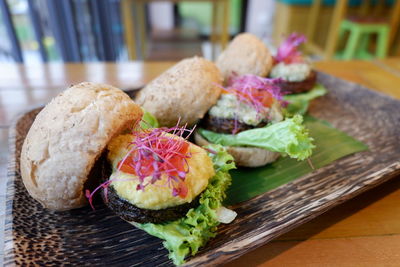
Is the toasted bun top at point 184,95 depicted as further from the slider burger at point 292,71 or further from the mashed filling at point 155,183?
the slider burger at point 292,71

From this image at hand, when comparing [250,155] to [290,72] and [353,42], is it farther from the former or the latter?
[353,42]

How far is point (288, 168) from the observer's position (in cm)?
201

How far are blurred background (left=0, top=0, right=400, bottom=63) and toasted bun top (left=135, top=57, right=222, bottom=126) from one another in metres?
3.59

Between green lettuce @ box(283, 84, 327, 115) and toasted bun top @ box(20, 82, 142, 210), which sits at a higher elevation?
toasted bun top @ box(20, 82, 142, 210)

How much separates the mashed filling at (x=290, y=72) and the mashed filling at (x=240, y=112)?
0.86 meters

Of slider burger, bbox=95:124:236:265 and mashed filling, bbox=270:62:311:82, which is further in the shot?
mashed filling, bbox=270:62:311:82

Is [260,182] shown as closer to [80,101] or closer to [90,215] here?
[90,215]

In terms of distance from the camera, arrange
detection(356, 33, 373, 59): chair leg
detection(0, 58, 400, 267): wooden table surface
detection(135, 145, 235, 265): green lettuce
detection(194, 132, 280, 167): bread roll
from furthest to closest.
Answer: detection(356, 33, 373, 59): chair leg < detection(194, 132, 280, 167): bread roll < detection(0, 58, 400, 267): wooden table surface < detection(135, 145, 235, 265): green lettuce

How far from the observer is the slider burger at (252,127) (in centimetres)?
185

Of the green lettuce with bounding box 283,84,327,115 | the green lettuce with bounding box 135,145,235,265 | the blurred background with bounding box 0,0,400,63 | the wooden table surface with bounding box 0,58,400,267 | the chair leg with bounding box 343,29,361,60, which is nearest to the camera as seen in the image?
the green lettuce with bounding box 135,145,235,265

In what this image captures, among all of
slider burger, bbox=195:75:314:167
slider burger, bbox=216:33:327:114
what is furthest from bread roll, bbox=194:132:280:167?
slider burger, bbox=216:33:327:114

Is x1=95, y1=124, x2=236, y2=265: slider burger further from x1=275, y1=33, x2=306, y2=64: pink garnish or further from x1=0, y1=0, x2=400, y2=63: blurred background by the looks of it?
x1=0, y1=0, x2=400, y2=63: blurred background

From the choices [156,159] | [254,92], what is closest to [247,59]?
[254,92]

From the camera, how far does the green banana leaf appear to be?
180 centimetres
